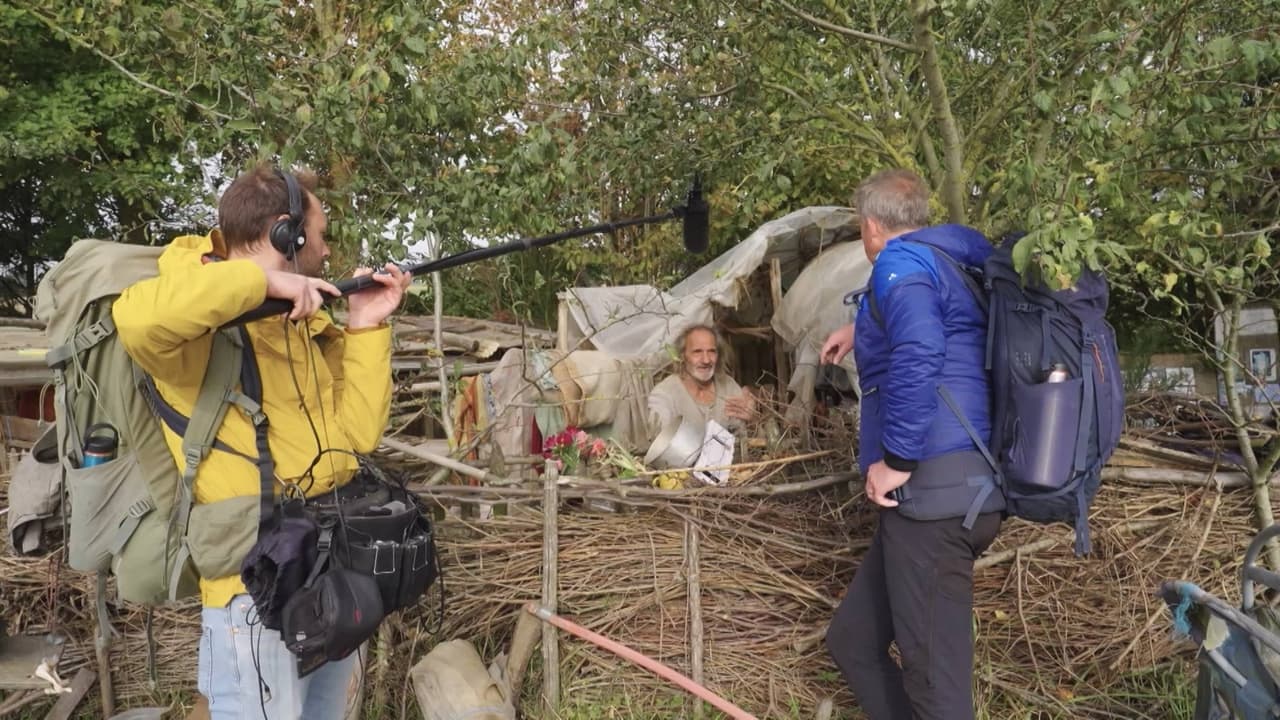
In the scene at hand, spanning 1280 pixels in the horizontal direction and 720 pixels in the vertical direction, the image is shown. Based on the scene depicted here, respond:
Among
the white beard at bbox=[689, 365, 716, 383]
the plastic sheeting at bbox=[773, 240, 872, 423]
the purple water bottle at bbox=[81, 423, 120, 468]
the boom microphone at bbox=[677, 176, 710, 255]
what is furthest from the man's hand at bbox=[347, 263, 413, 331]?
the white beard at bbox=[689, 365, 716, 383]

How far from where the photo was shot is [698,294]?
18.3 ft

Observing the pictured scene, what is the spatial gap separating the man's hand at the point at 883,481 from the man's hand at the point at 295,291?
5.50ft

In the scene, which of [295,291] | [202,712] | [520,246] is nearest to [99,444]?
[295,291]

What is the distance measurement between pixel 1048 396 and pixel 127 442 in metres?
2.51

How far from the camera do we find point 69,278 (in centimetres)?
220

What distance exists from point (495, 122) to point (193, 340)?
254cm

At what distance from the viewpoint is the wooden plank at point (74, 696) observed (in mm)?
4289

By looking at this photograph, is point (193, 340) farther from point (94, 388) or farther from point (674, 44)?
point (674, 44)

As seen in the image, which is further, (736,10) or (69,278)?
(736,10)

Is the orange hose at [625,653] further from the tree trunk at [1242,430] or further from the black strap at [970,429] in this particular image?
the tree trunk at [1242,430]

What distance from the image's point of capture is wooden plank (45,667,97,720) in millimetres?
4289

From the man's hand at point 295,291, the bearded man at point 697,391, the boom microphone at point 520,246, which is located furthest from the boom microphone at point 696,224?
the man's hand at point 295,291

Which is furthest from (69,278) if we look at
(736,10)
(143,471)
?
(736,10)

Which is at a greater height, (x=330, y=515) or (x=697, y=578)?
(x=330, y=515)
